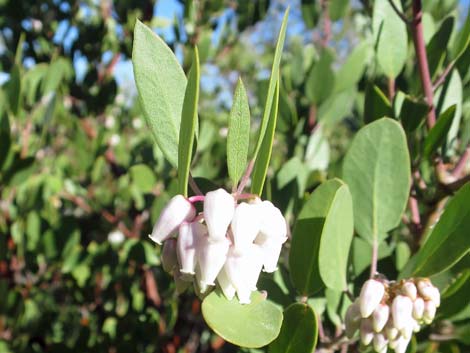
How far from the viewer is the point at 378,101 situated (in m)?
0.97

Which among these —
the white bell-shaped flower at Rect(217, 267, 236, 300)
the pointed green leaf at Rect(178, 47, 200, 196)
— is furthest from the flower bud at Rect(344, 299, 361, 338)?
the pointed green leaf at Rect(178, 47, 200, 196)

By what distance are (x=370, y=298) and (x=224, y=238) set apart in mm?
250

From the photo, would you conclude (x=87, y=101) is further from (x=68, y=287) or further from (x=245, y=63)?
(x=245, y=63)

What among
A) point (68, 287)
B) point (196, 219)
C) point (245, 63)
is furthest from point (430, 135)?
point (245, 63)

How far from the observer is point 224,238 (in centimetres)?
60

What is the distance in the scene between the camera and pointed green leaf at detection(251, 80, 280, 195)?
1.96ft

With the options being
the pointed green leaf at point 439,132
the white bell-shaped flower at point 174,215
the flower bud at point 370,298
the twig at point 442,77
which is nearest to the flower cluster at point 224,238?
the white bell-shaped flower at point 174,215

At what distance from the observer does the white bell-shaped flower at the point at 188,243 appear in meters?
0.61

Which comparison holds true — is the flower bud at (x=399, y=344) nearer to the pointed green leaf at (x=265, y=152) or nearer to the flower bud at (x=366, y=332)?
the flower bud at (x=366, y=332)

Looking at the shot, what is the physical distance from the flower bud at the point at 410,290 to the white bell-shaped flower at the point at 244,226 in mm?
271

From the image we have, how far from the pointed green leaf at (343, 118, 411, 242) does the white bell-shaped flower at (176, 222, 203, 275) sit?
0.29 m

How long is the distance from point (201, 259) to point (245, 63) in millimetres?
2957

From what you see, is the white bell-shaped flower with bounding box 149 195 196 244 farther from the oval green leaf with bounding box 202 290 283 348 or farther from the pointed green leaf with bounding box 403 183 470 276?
the pointed green leaf with bounding box 403 183 470 276

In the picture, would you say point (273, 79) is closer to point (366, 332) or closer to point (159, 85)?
point (159, 85)
